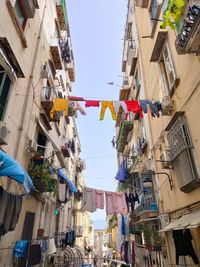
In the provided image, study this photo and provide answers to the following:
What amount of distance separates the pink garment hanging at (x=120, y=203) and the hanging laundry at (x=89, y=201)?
1.27 metres

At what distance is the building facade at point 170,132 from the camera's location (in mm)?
5559

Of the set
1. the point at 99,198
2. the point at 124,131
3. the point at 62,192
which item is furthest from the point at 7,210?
the point at 124,131

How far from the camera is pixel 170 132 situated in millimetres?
7426

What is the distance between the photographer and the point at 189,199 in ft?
20.7

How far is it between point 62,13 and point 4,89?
11411 millimetres

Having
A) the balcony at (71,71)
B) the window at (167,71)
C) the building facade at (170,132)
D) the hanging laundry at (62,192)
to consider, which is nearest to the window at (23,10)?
the building facade at (170,132)

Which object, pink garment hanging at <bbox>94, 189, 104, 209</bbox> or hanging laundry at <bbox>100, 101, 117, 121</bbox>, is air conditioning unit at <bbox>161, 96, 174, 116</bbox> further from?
pink garment hanging at <bbox>94, 189, 104, 209</bbox>

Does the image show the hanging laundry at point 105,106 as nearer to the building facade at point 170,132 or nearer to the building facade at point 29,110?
the building facade at point 170,132

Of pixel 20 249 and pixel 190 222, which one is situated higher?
pixel 190 222

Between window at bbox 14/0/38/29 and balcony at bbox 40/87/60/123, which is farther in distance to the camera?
balcony at bbox 40/87/60/123

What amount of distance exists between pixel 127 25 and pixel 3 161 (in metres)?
16.6

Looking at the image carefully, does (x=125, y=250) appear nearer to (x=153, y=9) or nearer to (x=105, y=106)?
(x=105, y=106)

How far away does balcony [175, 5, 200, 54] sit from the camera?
4.78m

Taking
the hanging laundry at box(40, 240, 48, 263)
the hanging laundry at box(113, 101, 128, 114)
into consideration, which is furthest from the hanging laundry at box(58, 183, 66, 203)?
the hanging laundry at box(113, 101, 128, 114)
